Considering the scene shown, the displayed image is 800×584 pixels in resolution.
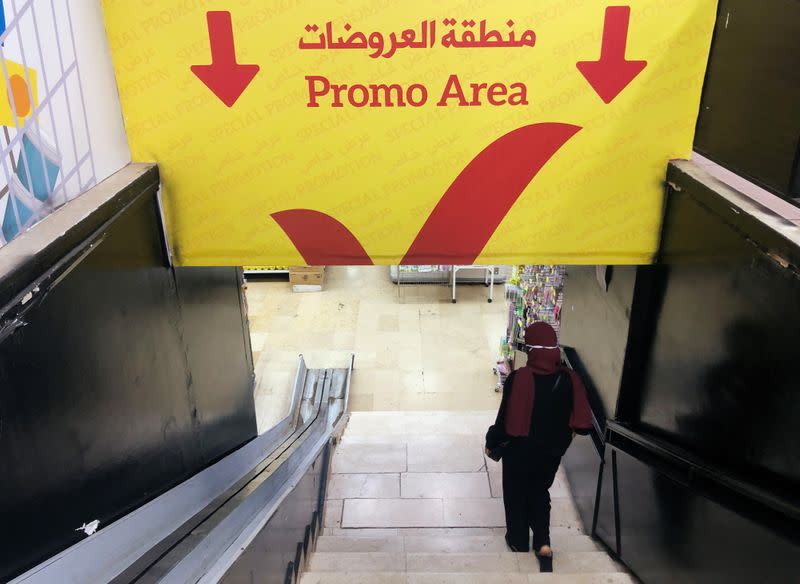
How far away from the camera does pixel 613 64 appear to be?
253cm

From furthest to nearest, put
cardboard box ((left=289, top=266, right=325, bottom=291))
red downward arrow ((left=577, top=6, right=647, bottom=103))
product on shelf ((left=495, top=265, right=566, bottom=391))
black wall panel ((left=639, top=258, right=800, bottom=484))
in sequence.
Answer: cardboard box ((left=289, top=266, right=325, bottom=291))
product on shelf ((left=495, top=265, right=566, bottom=391))
red downward arrow ((left=577, top=6, right=647, bottom=103))
black wall panel ((left=639, top=258, right=800, bottom=484))

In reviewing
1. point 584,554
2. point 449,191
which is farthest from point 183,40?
point 584,554

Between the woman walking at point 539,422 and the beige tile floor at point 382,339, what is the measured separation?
3.49 metres

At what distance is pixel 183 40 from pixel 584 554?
344 cm

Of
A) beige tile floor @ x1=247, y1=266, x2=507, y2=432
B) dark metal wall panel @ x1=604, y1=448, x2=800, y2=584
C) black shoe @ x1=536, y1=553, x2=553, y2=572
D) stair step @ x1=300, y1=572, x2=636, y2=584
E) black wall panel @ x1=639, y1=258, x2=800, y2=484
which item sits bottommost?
beige tile floor @ x1=247, y1=266, x2=507, y2=432

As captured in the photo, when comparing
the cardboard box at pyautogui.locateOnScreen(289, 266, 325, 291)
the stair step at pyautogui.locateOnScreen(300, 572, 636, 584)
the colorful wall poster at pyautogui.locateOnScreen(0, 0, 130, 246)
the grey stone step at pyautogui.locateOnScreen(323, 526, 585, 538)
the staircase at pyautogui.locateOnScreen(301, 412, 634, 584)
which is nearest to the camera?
the colorful wall poster at pyautogui.locateOnScreen(0, 0, 130, 246)

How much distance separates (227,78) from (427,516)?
3403 mm

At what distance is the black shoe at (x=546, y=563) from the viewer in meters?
3.60

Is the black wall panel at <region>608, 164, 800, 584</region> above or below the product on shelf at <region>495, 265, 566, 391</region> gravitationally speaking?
above

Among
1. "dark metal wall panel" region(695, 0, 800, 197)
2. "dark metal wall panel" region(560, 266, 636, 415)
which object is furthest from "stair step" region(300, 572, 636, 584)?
"dark metal wall panel" region(695, 0, 800, 197)

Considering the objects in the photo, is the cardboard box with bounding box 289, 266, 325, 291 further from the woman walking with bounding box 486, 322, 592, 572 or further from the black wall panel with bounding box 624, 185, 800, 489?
the black wall panel with bounding box 624, 185, 800, 489

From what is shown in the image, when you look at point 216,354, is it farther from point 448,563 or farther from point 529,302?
point 529,302

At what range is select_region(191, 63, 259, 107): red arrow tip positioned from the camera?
8.34ft

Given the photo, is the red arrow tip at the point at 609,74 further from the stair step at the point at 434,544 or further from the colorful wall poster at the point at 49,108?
the stair step at the point at 434,544
